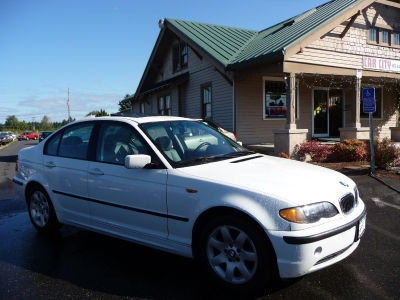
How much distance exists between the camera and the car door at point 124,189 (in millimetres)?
3668

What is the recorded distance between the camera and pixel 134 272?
3771mm

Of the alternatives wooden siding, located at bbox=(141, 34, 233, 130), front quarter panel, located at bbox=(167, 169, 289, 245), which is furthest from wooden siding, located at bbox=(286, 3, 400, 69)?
front quarter panel, located at bbox=(167, 169, 289, 245)

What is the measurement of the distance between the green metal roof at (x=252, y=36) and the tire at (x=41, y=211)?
8114mm

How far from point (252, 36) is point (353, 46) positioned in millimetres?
5238

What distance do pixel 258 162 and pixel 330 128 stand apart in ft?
45.0

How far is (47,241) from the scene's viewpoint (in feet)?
15.9

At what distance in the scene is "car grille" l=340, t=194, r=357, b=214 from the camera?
3296mm

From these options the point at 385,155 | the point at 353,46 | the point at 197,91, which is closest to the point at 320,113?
the point at 353,46

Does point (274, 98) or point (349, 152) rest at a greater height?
point (274, 98)

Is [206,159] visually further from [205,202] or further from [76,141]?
[76,141]

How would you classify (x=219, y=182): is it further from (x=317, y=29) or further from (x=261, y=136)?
(x=261, y=136)

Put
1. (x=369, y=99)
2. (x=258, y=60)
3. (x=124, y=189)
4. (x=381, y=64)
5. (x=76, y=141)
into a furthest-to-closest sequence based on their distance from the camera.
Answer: (x=381, y=64) → (x=258, y=60) → (x=369, y=99) → (x=76, y=141) → (x=124, y=189)

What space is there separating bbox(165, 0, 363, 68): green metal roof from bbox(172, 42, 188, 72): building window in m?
1.11

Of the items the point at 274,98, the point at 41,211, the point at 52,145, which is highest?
the point at 274,98
